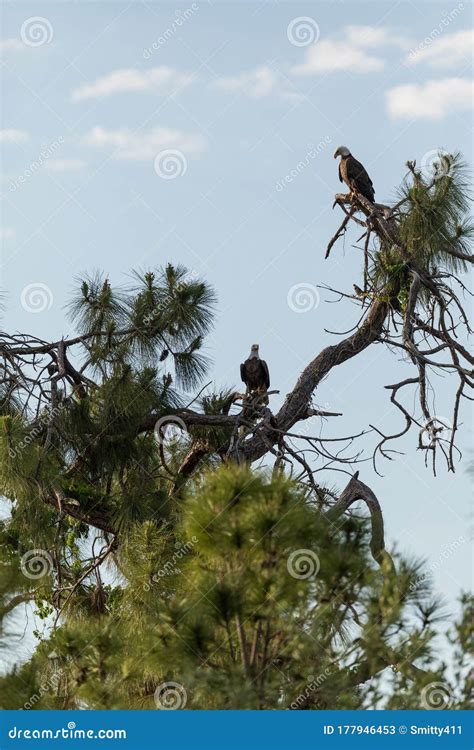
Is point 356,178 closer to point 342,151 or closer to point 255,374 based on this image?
point 342,151

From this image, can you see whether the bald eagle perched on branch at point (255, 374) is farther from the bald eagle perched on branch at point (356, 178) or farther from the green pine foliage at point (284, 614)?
the green pine foliage at point (284, 614)

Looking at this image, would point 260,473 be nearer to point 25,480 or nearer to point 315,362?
point 25,480

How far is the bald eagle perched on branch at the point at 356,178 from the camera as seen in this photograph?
531 cm

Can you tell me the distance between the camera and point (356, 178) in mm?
5316

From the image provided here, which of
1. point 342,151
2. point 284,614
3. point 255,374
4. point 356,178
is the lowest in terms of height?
point 284,614

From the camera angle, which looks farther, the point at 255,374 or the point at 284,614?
the point at 255,374

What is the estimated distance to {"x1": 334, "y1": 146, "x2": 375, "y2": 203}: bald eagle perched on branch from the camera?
5.31 metres

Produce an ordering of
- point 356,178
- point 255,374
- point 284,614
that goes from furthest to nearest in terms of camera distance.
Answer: point 255,374
point 356,178
point 284,614

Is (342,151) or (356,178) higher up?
(342,151)

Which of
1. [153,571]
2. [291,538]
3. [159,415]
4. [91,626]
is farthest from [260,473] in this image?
[159,415]

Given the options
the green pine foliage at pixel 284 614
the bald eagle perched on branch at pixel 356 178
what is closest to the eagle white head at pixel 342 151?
the bald eagle perched on branch at pixel 356 178

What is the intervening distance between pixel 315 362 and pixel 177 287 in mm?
791

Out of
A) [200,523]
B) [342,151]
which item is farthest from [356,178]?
[200,523]

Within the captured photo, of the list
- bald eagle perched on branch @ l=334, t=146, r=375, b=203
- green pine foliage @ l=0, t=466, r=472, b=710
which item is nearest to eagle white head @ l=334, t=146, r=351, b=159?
bald eagle perched on branch @ l=334, t=146, r=375, b=203
